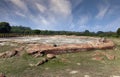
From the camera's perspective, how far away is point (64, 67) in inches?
370

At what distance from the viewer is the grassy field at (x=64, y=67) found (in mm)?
8391

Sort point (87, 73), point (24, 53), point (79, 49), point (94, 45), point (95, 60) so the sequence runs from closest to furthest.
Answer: point (87, 73) < point (95, 60) < point (24, 53) < point (79, 49) < point (94, 45)

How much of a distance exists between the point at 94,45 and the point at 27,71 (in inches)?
248

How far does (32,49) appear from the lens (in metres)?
11.9

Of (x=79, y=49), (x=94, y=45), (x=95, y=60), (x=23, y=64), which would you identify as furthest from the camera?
(x=94, y=45)

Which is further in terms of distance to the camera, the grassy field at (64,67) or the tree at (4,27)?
the tree at (4,27)

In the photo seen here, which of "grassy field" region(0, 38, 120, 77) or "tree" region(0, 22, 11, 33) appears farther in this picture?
"tree" region(0, 22, 11, 33)

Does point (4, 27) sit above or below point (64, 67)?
above

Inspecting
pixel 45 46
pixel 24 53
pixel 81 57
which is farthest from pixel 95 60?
pixel 24 53

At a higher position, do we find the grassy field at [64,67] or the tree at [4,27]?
the tree at [4,27]

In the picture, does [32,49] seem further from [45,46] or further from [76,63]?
[76,63]

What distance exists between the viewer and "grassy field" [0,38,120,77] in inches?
330

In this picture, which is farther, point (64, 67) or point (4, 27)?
point (4, 27)

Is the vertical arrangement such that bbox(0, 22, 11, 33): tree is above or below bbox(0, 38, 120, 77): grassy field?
above
